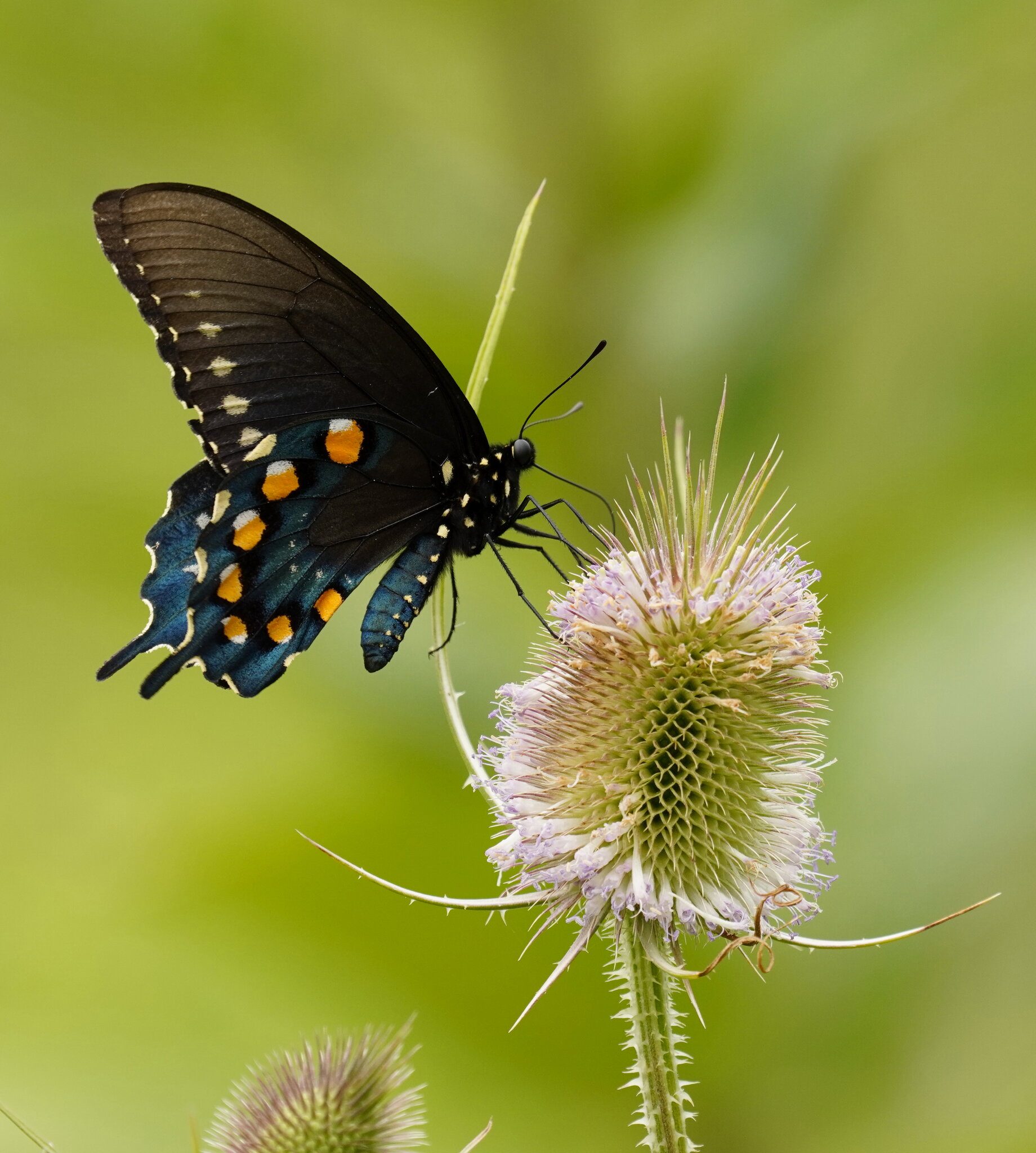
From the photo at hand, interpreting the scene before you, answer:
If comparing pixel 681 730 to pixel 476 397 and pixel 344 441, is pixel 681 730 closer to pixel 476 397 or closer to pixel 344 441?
pixel 476 397

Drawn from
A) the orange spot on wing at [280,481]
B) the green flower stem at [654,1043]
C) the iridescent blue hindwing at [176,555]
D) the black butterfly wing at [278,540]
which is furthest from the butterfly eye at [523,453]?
the green flower stem at [654,1043]

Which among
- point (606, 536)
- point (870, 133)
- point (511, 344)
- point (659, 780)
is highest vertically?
point (870, 133)

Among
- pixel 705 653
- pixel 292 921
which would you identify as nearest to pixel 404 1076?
pixel 705 653

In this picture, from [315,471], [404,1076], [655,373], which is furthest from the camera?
[655,373]

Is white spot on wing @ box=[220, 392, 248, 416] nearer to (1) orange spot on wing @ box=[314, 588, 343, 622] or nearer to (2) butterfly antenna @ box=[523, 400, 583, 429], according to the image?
(1) orange spot on wing @ box=[314, 588, 343, 622]

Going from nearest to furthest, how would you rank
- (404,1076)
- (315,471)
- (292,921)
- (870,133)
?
(404,1076) → (315,471) → (870,133) → (292,921)

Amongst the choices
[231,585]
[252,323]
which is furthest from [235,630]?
[252,323]

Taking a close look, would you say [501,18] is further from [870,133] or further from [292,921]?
[292,921]
